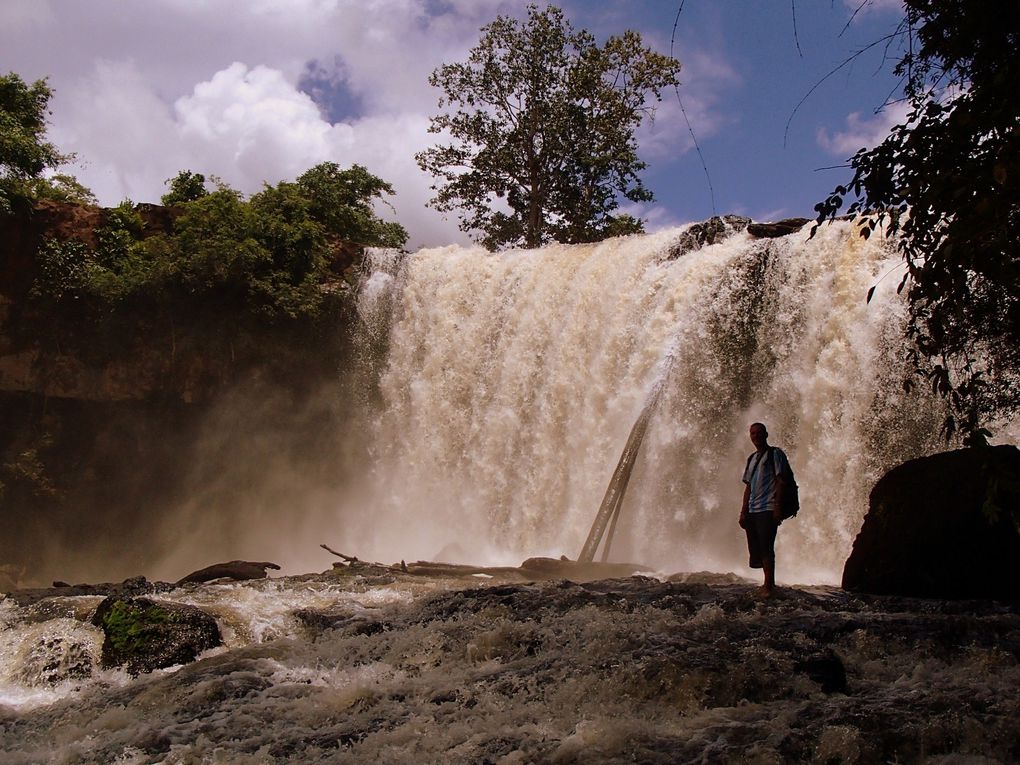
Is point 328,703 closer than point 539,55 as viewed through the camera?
Yes

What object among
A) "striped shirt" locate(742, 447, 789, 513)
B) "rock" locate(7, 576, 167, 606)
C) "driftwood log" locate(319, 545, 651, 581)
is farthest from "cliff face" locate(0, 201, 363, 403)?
"striped shirt" locate(742, 447, 789, 513)

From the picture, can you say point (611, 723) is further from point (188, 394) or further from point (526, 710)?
point (188, 394)

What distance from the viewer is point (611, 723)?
13.4 ft

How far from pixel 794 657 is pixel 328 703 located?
2.88 meters

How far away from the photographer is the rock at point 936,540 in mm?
7090

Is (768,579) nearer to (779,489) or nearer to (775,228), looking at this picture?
(779,489)

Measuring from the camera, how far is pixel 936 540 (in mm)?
7371

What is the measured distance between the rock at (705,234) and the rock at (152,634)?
39.7 feet

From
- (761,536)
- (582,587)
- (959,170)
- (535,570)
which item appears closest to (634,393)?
(535,570)

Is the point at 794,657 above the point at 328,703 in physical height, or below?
above

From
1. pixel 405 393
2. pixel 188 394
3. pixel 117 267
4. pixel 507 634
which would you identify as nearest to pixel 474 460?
pixel 405 393

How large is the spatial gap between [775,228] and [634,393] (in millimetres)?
4314

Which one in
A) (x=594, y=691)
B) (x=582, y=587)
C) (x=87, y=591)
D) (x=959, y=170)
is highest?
(x=959, y=170)

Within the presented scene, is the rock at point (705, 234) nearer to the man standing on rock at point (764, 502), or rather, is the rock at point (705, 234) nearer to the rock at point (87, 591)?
the man standing on rock at point (764, 502)
